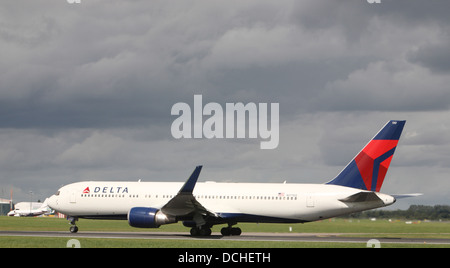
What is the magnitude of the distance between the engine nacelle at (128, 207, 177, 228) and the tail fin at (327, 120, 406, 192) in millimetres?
15139

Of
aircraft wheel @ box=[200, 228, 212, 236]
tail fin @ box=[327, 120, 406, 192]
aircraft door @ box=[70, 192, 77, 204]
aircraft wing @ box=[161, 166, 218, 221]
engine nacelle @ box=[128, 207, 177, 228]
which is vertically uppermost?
tail fin @ box=[327, 120, 406, 192]

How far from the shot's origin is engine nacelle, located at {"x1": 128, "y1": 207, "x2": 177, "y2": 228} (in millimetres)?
45125

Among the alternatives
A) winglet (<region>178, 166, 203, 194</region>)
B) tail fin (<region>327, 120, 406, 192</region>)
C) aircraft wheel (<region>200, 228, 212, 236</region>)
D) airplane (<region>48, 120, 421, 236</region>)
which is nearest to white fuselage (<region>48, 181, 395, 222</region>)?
airplane (<region>48, 120, 421, 236</region>)

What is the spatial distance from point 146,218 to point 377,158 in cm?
1843

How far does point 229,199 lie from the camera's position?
49312 millimetres

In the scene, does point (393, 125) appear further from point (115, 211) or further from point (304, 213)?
point (115, 211)

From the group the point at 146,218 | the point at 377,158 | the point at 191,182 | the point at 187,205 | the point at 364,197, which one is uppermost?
the point at 377,158

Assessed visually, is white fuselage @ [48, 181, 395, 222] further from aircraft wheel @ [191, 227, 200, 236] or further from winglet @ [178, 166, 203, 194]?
winglet @ [178, 166, 203, 194]

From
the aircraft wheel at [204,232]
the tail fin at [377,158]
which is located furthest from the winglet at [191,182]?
the tail fin at [377,158]

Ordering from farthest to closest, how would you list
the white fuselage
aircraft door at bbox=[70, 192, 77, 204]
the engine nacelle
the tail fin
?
aircraft door at bbox=[70, 192, 77, 204], the white fuselage, the tail fin, the engine nacelle

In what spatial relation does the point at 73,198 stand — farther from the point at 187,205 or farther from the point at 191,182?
the point at 191,182

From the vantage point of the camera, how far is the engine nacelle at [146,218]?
45.1m

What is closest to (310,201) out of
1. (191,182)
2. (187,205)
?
(187,205)

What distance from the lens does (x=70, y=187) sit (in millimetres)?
52344
